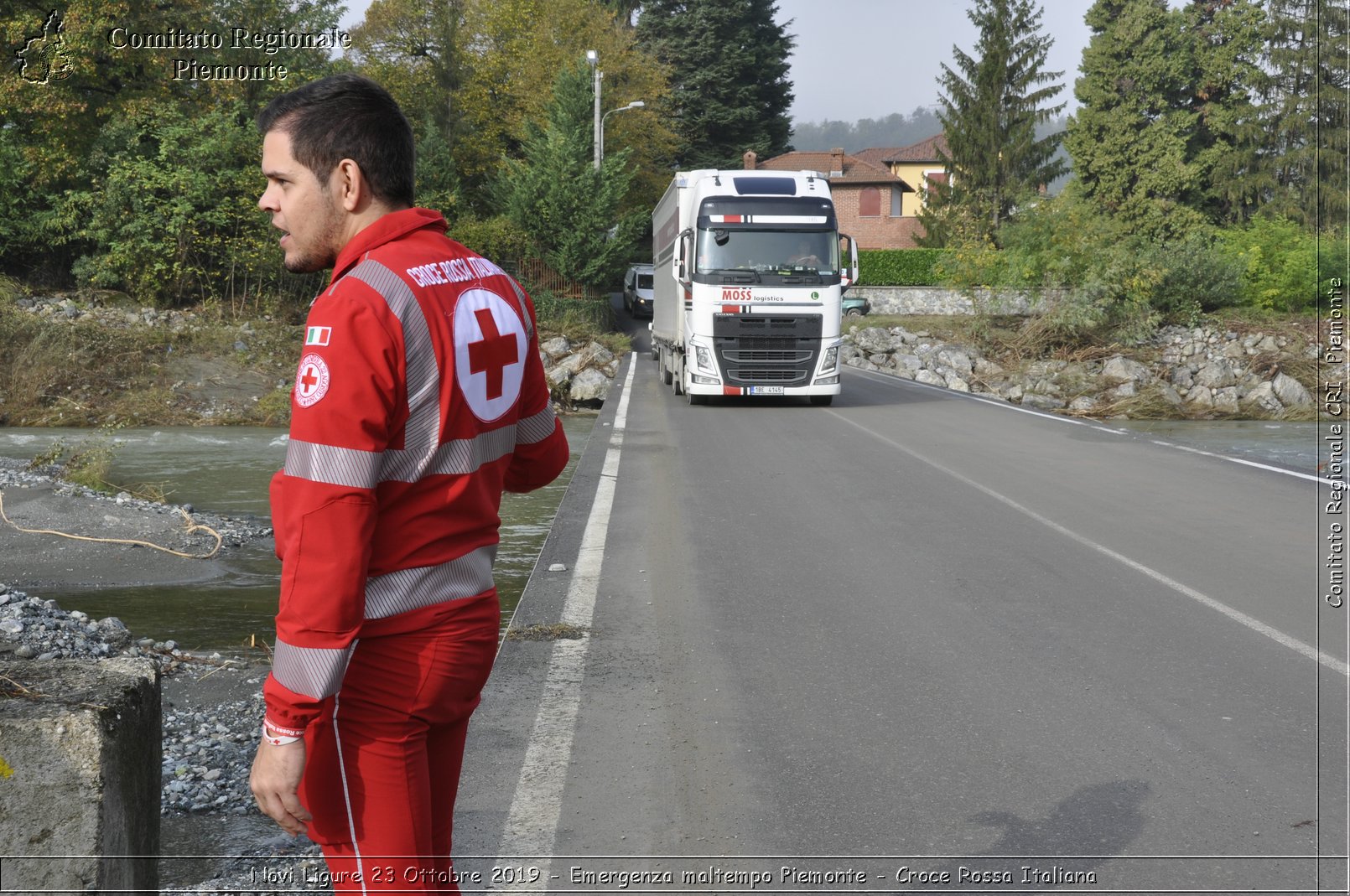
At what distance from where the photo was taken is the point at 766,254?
67.5ft

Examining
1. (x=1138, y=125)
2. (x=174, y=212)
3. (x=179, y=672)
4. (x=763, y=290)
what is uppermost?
(x=1138, y=125)

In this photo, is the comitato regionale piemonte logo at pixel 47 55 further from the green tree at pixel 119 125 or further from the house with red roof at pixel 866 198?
the house with red roof at pixel 866 198

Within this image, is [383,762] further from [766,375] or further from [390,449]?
[766,375]

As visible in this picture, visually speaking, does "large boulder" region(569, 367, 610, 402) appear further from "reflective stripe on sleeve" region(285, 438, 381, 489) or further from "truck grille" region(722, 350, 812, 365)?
"reflective stripe on sleeve" region(285, 438, 381, 489)

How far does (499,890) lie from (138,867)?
1.19 metres

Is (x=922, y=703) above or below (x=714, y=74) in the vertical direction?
below

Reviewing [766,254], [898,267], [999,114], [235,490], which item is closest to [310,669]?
[235,490]

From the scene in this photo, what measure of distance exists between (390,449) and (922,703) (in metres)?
3.68

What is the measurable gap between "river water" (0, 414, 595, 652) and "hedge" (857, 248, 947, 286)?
29889mm

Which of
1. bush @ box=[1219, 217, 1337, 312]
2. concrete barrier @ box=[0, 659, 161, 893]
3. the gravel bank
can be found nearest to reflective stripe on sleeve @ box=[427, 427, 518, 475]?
concrete barrier @ box=[0, 659, 161, 893]

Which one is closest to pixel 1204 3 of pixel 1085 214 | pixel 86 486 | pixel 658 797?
pixel 1085 214

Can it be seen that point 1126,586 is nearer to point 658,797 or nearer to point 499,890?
point 658,797

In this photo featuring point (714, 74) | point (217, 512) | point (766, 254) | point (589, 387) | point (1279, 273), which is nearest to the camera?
point (217, 512)

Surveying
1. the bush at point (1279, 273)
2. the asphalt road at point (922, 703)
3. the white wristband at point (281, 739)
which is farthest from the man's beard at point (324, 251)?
the bush at point (1279, 273)
